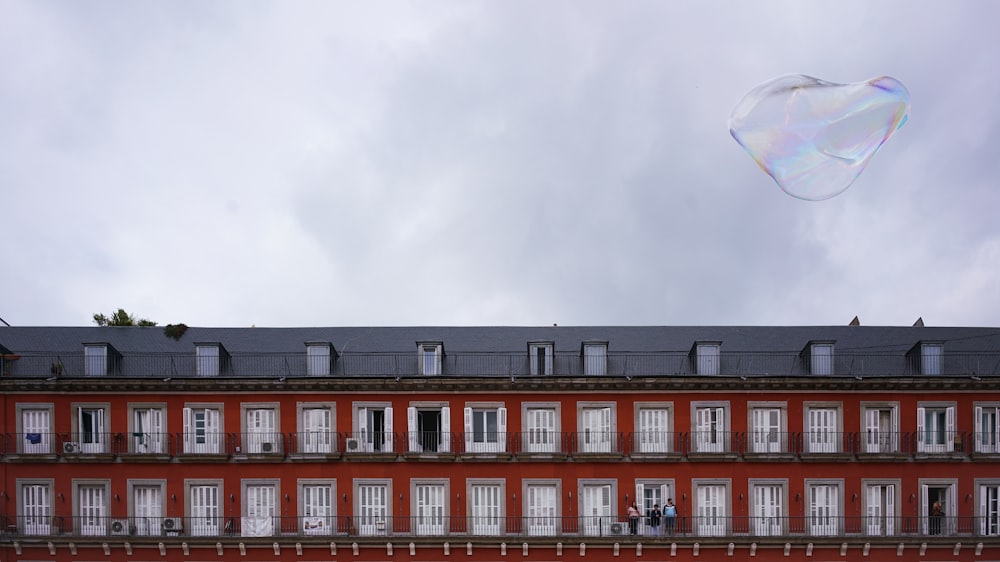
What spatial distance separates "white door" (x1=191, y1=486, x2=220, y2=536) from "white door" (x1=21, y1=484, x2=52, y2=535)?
20.2 feet

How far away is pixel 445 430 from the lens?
134 ft

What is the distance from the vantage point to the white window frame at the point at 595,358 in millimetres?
41812

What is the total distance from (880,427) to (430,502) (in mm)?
19421

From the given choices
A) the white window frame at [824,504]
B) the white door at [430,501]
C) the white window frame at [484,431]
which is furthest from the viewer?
the white window frame at [484,431]

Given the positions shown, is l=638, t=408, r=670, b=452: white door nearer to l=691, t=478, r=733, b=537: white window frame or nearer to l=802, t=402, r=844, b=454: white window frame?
l=691, t=478, r=733, b=537: white window frame

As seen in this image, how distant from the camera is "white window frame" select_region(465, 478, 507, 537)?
40.5 metres

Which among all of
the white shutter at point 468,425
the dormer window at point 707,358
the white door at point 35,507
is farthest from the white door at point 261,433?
the dormer window at point 707,358

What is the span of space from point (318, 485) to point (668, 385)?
1546 centimetres

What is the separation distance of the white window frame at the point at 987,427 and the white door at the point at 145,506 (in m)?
34.7

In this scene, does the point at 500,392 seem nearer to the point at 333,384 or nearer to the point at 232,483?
the point at 333,384

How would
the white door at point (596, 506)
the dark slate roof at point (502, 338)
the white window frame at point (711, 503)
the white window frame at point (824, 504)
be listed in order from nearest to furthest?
the white window frame at point (824, 504), the white window frame at point (711, 503), the white door at point (596, 506), the dark slate roof at point (502, 338)

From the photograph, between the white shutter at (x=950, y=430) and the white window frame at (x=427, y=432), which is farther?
the white window frame at (x=427, y=432)

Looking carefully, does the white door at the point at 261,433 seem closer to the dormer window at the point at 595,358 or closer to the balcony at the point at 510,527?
the balcony at the point at 510,527

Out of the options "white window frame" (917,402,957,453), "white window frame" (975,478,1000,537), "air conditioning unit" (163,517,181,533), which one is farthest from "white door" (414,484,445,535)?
"white window frame" (975,478,1000,537)
